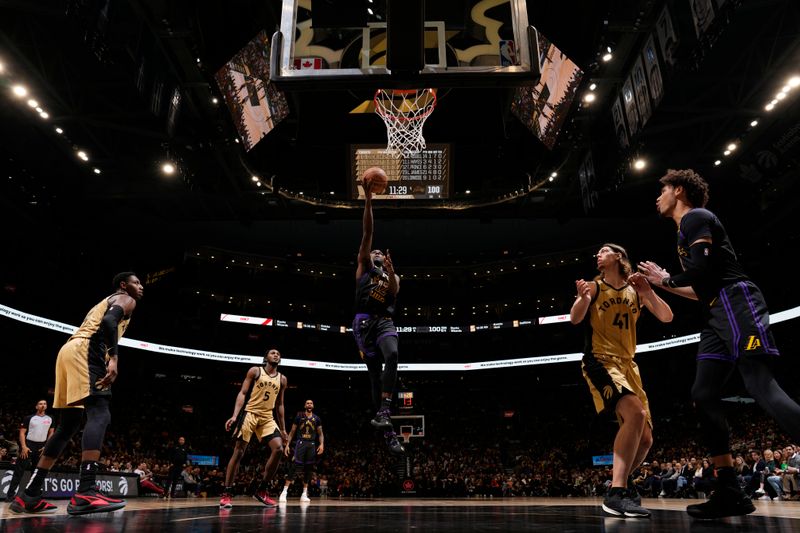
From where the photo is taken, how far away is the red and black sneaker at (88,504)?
4695 millimetres

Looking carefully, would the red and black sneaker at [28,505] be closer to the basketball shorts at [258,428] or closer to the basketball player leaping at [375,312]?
the basketball shorts at [258,428]

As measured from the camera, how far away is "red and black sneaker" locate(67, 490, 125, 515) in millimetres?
4695

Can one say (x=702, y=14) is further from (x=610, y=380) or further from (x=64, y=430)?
(x=64, y=430)

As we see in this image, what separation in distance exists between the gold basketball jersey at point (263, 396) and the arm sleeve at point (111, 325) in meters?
3.51

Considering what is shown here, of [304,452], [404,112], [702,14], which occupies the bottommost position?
[304,452]

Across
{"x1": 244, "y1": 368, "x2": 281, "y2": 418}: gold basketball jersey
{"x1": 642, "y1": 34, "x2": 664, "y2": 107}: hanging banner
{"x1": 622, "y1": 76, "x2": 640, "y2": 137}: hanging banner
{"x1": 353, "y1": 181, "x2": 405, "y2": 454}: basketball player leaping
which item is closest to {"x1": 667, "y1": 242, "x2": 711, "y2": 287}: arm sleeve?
{"x1": 353, "y1": 181, "x2": 405, "y2": 454}: basketball player leaping

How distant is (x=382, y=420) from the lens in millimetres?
5309

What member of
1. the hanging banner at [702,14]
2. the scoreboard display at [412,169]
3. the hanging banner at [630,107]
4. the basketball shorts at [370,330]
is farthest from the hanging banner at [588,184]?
the basketball shorts at [370,330]

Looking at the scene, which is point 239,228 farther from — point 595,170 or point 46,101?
point 595,170

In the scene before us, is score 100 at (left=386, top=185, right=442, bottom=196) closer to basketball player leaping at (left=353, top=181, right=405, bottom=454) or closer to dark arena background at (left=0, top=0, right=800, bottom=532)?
dark arena background at (left=0, top=0, right=800, bottom=532)

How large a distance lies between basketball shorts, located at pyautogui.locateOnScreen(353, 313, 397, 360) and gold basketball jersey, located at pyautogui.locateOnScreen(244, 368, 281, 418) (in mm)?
3362

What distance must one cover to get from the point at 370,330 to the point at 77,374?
8.58ft

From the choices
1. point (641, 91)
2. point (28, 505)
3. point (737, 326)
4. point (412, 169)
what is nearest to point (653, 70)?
point (641, 91)

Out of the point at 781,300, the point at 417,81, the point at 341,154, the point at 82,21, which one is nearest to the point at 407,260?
the point at 341,154
